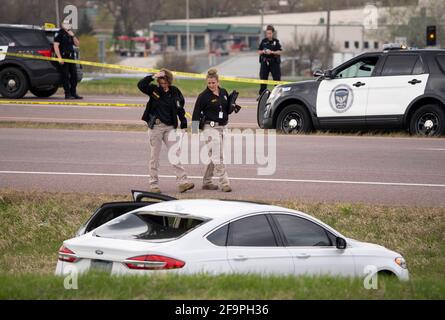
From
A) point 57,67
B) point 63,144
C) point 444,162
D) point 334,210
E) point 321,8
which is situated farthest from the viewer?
point 321,8

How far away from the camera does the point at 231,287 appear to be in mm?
8289

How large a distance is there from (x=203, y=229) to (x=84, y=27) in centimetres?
8542

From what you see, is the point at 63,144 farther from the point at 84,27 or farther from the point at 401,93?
the point at 84,27

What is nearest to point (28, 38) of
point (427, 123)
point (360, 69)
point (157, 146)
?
point (360, 69)

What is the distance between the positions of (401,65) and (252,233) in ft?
38.1

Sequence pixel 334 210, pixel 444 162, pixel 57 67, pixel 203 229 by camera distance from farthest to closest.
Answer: pixel 57 67, pixel 444 162, pixel 334 210, pixel 203 229

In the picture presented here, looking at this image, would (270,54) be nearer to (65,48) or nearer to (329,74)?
(65,48)

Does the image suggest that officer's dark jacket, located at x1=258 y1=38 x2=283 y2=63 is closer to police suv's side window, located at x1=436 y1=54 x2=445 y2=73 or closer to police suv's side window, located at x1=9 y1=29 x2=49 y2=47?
police suv's side window, located at x1=9 y1=29 x2=49 y2=47

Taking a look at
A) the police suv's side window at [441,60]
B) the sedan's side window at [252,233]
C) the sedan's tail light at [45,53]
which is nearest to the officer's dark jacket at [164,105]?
the sedan's side window at [252,233]

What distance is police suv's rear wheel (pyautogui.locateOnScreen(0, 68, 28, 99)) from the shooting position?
26.4 meters

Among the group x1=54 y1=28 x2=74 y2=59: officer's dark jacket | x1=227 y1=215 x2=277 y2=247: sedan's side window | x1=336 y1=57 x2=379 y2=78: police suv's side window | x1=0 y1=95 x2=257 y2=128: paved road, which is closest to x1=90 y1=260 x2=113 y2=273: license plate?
x1=227 y1=215 x2=277 y2=247: sedan's side window

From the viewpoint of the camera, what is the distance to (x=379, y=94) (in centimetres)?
2023

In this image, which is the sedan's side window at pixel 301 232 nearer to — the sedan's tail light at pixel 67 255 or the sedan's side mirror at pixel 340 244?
the sedan's side mirror at pixel 340 244
